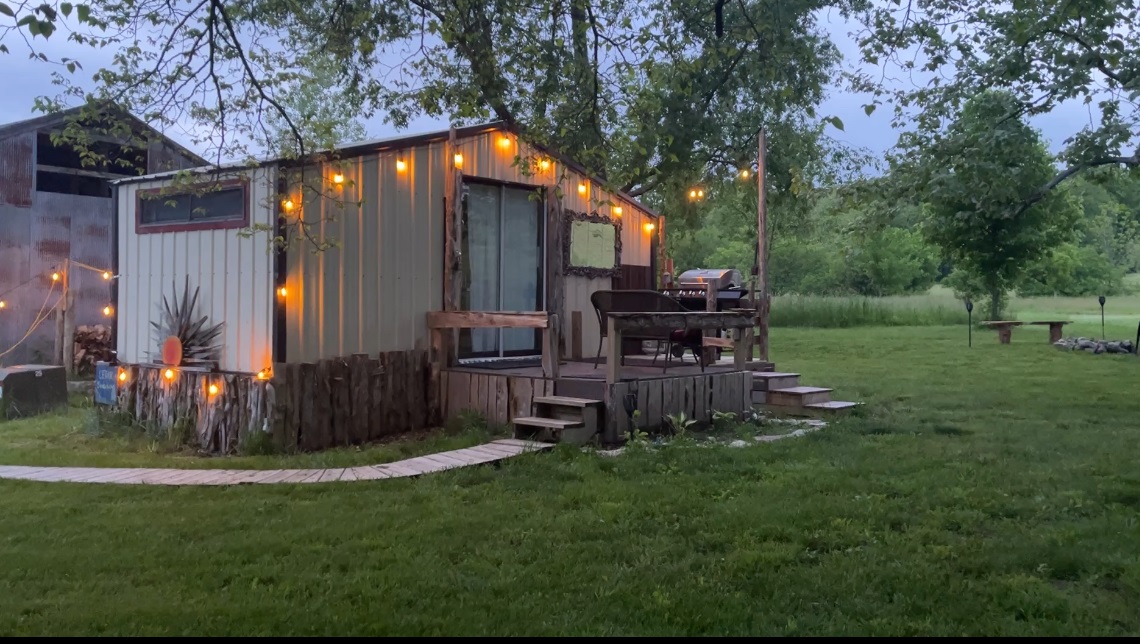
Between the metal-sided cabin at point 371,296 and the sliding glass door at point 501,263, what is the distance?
0.02m

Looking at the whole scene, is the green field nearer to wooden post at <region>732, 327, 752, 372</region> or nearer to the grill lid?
the grill lid

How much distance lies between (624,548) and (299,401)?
3.95 m

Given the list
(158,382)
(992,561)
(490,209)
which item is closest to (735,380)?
(490,209)

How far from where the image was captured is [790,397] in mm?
9516

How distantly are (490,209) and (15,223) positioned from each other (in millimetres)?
7638

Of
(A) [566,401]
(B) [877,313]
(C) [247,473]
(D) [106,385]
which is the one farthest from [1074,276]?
(C) [247,473]

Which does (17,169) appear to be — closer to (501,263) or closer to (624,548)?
(501,263)

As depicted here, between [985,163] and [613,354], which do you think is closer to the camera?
[613,354]

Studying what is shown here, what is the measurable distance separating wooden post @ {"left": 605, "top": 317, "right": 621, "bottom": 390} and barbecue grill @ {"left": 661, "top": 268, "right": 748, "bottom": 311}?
3.01 metres

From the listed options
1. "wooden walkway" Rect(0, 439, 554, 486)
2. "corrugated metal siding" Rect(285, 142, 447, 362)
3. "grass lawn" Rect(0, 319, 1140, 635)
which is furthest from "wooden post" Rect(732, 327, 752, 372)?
"wooden walkway" Rect(0, 439, 554, 486)

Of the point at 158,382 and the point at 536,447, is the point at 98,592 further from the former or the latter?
the point at 158,382

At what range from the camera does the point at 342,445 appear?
7609 mm

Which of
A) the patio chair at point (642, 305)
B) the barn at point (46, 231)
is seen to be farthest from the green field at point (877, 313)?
the barn at point (46, 231)

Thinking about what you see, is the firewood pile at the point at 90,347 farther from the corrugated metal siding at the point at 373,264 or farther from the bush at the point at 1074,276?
the bush at the point at 1074,276
